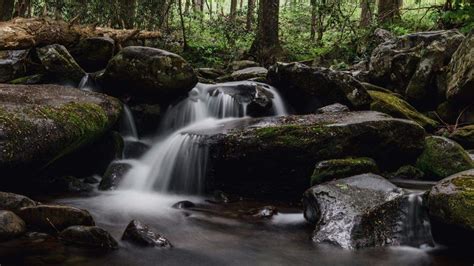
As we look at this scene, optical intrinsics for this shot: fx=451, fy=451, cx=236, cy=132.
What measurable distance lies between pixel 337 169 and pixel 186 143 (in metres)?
2.76

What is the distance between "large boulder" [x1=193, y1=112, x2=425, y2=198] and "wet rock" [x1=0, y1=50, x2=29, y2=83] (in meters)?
4.97

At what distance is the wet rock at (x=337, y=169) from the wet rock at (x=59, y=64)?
605 cm

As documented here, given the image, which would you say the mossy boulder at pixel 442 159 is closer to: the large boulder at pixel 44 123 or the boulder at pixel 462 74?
the boulder at pixel 462 74

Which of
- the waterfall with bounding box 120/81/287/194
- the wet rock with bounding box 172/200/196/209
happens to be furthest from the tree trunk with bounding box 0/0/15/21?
the wet rock with bounding box 172/200/196/209

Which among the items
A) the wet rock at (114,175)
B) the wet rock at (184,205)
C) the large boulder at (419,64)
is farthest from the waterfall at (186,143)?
the large boulder at (419,64)

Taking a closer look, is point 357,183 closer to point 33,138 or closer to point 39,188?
point 33,138

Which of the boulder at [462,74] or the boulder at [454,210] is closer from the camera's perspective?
the boulder at [454,210]

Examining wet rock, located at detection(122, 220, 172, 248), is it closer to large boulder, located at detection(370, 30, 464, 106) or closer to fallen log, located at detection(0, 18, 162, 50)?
fallen log, located at detection(0, 18, 162, 50)

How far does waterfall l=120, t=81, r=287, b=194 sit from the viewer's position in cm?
755

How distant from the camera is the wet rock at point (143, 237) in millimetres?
4777

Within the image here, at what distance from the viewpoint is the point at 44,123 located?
6227mm

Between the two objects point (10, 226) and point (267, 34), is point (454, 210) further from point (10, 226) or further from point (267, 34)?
point (267, 34)

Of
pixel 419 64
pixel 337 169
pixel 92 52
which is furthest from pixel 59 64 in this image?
pixel 419 64

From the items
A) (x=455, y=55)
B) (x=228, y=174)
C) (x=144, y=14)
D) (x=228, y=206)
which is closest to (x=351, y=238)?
(x=228, y=206)
